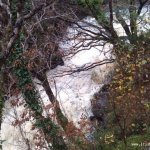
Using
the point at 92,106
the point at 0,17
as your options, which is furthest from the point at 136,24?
the point at 0,17

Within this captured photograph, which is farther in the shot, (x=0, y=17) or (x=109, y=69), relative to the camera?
(x=109, y=69)

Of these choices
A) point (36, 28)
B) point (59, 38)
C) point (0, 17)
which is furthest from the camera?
point (59, 38)

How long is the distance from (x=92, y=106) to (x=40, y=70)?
287 centimetres

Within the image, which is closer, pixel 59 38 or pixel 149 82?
pixel 149 82

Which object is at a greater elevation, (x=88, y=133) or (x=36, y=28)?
(x=36, y=28)

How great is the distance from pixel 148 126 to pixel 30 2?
5766 millimetres

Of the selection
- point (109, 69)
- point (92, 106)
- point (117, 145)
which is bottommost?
point (117, 145)

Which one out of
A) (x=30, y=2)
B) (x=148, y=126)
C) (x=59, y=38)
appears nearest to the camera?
(x=148, y=126)

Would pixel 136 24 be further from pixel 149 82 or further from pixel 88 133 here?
pixel 88 133

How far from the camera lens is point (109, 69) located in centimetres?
1895

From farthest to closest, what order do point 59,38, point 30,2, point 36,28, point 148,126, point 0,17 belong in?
point 59,38 < point 36,28 < point 30,2 < point 148,126 < point 0,17

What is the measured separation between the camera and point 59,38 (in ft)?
60.3

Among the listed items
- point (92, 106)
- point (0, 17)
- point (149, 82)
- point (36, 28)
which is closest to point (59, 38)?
point (36, 28)

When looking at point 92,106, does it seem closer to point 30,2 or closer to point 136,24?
point 136,24
